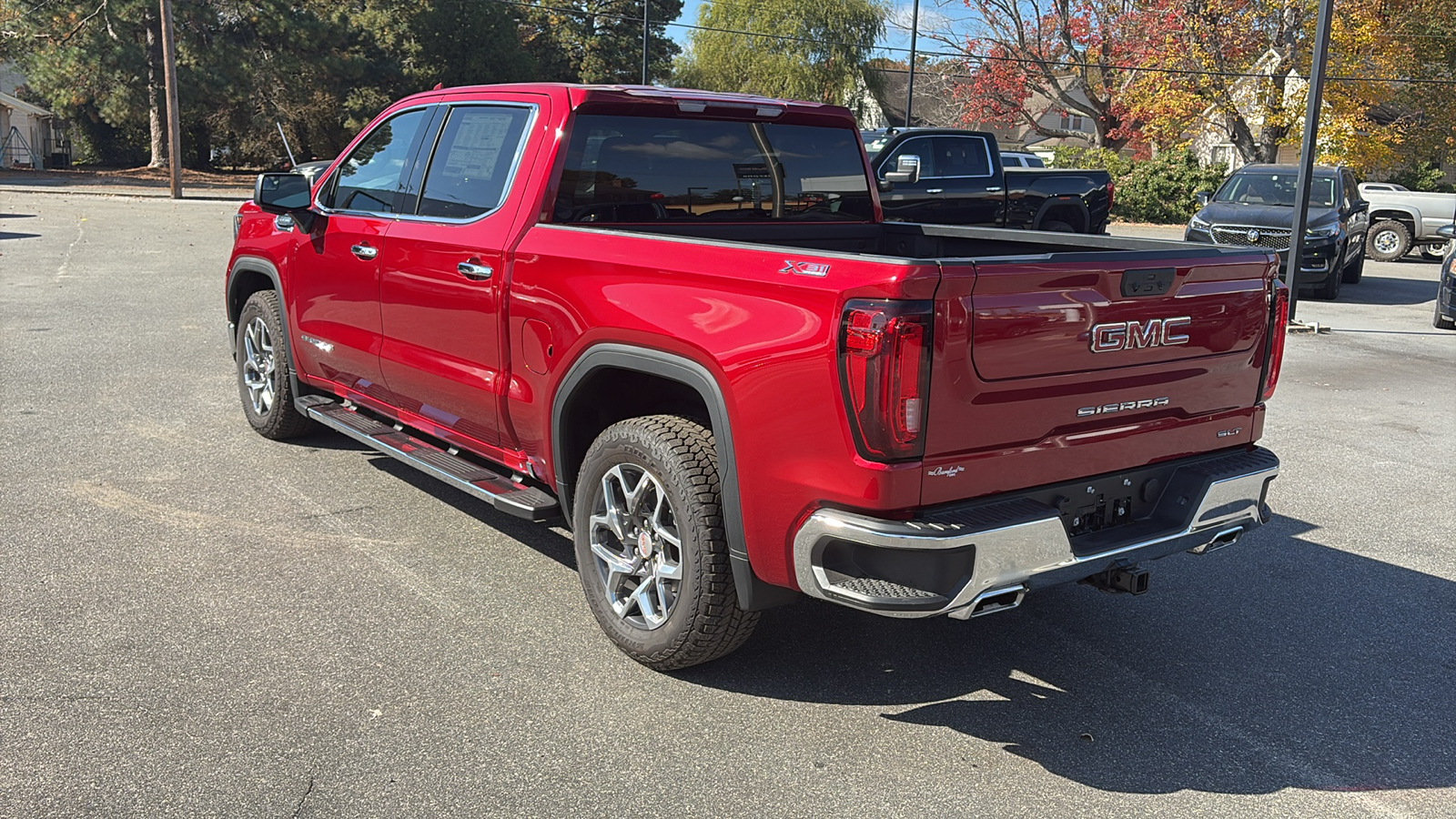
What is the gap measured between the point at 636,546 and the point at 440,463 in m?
1.29

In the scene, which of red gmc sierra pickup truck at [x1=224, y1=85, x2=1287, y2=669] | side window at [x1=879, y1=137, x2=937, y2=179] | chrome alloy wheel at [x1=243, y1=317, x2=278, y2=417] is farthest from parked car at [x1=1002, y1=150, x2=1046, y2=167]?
red gmc sierra pickup truck at [x1=224, y1=85, x2=1287, y2=669]

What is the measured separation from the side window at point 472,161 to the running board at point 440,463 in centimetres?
102

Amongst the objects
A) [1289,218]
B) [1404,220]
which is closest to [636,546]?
[1289,218]

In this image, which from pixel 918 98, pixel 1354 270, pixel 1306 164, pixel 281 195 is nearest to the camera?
pixel 281 195

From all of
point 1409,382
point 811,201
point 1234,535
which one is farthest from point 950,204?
point 1234,535

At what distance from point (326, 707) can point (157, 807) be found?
2.10 ft

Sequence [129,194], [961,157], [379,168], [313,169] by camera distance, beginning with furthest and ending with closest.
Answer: [129,194] → [961,157] → [313,169] → [379,168]

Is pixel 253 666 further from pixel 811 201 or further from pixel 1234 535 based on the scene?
pixel 1234 535

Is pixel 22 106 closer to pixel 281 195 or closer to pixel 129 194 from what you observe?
pixel 129 194

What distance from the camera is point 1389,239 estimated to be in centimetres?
2272

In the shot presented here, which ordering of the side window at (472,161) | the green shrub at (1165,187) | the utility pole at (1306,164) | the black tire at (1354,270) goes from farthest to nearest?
1. the green shrub at (1165,187)
2. the black tire at (1354,270)
3. the utility pole at (1306,164)
4. the side window at (472,161)

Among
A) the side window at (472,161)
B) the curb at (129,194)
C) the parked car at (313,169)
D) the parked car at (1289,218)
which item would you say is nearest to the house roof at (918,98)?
the curb at (129,194)

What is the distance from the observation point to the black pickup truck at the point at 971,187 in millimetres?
14633

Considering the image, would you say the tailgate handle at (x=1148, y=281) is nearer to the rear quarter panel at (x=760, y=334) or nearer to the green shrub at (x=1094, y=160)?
the rear quarter panel at (x=760, y=334)
